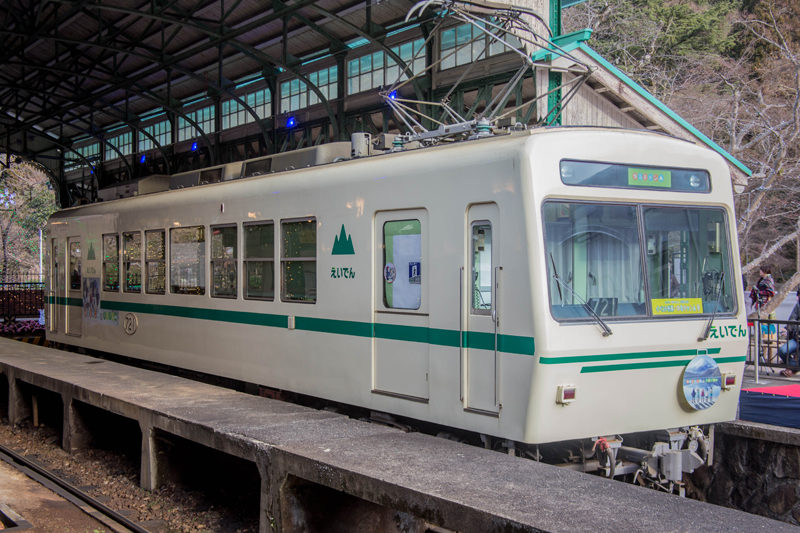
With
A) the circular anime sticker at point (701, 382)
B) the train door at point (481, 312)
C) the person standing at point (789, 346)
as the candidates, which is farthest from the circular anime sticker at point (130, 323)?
the person standing at point (789, 346)

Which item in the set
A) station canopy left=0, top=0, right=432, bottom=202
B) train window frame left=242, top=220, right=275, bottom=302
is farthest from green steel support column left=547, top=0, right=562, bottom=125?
train window frame left=242, top=220, right=275, bottom=302

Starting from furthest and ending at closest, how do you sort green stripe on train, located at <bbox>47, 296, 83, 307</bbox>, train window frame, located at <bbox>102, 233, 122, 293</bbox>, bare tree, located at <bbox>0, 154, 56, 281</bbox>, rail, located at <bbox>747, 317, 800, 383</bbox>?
bare tree, located at <bbox>0, 154, 56, 281</bbox> → green stripe on train, located at <bbox>47, 296, 83, 307</bbox> → train window frame, located at <bbox>102, 233, 122, 293</bbox> → rail, located at <bbox>747, 317, 800, 383</bbox>

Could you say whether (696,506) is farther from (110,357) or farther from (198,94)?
(198,94)

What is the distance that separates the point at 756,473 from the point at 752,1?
1026 inches

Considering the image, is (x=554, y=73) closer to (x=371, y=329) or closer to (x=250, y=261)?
(x=250, y=261)

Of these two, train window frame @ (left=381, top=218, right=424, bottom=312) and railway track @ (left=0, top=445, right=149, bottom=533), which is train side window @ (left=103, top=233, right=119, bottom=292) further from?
train window frame @ (left=381, top=218, right=424, bottom=312)

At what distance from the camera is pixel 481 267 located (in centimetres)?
616

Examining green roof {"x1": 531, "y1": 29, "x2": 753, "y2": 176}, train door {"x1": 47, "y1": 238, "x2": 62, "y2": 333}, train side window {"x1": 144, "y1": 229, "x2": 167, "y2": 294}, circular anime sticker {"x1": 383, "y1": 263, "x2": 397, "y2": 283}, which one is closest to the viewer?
circular anime sticker {"x1": 383, "y1": 263, "x2": 397, "y2": 283}

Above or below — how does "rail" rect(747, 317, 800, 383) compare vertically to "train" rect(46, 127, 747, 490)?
below

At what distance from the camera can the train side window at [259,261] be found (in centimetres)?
857

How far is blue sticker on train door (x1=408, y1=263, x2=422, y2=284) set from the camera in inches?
264

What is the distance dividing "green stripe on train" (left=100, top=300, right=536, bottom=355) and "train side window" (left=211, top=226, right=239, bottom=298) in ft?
0.85

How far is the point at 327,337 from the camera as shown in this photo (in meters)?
7.67

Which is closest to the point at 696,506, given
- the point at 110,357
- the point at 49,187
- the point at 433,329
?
the point at 433,329
